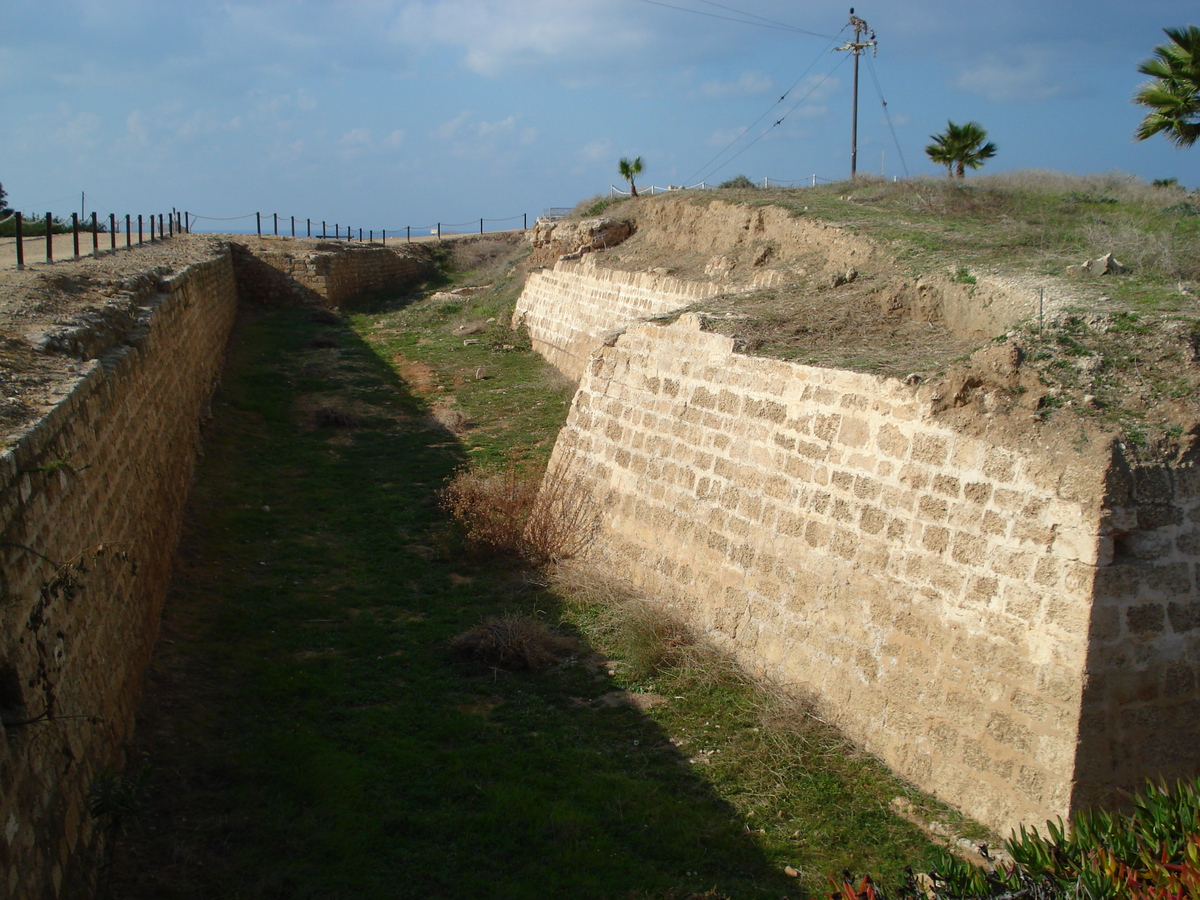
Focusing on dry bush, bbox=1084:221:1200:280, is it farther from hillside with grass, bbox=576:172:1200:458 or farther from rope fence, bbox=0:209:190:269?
rope fence, bbox=0:209:190:269

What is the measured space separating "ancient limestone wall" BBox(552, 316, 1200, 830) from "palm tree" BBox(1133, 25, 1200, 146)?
11.8m

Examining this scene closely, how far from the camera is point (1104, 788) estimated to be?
496cm

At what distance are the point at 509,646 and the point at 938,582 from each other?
3.45 meters

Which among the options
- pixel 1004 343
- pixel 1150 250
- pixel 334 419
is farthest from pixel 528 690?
pixel 334 419

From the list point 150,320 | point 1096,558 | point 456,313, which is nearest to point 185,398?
point 150,320

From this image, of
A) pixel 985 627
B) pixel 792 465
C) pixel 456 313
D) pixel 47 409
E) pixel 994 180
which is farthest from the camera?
pixel 456 313

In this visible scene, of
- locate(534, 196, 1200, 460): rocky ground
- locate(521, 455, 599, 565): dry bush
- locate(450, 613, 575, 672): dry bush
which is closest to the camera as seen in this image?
locate(534, 196, 1200, 460): rocky ground

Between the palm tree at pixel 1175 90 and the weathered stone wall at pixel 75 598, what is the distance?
16.2 meters

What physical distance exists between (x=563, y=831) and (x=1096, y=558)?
3.50 m

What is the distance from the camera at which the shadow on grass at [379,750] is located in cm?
→ 474

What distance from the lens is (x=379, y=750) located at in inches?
231

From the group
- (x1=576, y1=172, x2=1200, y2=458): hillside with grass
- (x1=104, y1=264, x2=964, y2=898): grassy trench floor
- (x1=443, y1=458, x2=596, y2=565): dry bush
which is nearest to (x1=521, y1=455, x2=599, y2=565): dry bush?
(x1=443, y1=458, x2=596, y2=565): dry bush

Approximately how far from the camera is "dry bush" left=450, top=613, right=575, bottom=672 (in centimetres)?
719

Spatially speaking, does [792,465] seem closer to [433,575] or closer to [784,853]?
[784,853]
